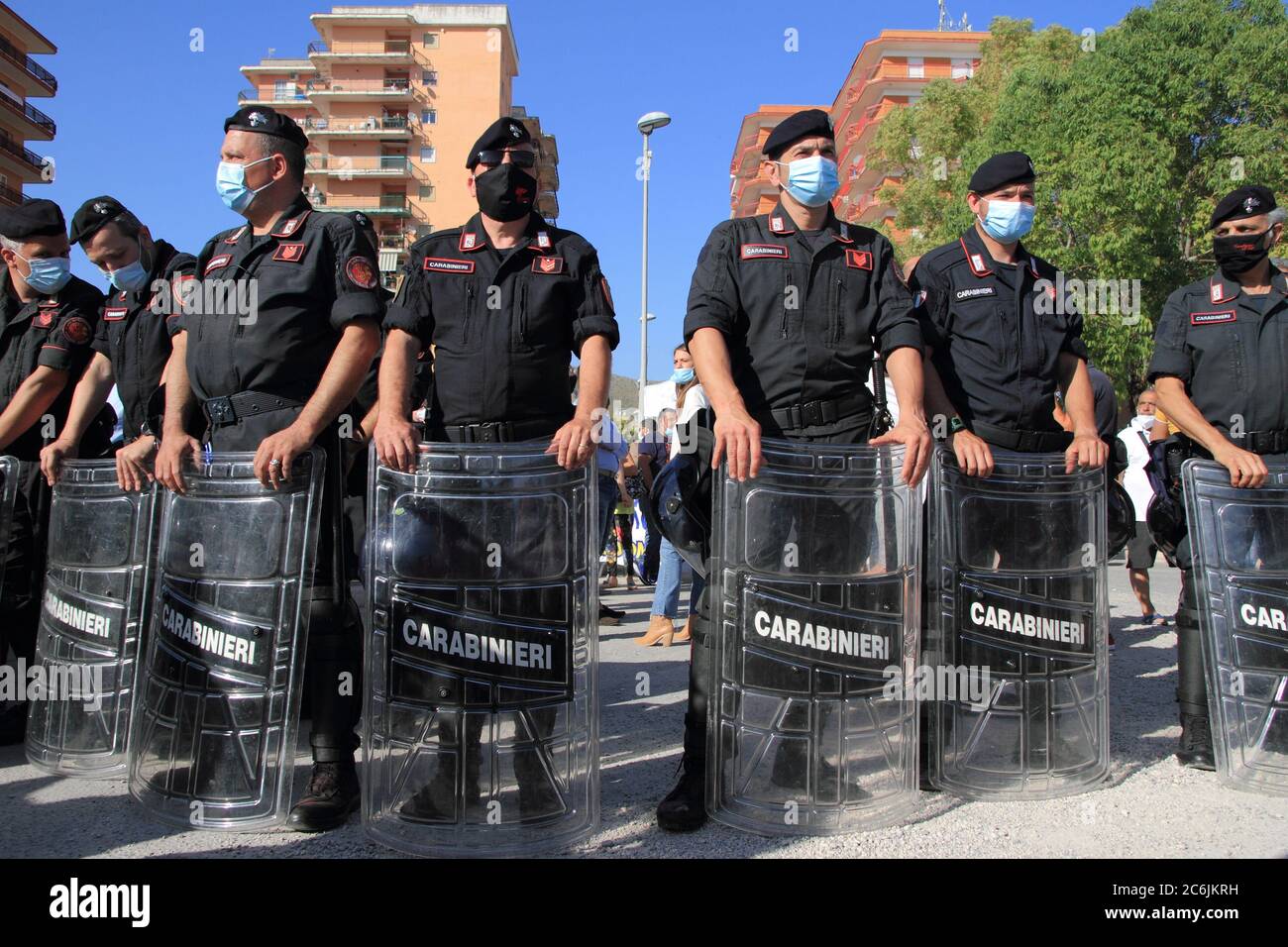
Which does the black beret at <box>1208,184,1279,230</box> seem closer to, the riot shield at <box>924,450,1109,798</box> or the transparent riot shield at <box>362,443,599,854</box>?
the riot shield at <box>924,450,1109,798</box>

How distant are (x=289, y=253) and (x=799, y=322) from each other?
1.75 meters

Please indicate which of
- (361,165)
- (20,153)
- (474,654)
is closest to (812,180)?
(474,654)

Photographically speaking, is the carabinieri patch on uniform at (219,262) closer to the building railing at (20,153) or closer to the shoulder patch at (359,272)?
the shoulder patch at (359,272)

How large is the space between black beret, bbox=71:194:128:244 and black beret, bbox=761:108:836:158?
118 inches

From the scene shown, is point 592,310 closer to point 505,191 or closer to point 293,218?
point 505,191

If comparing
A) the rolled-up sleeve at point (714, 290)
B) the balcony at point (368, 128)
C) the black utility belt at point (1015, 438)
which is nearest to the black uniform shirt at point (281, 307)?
the rolled-up sleeve at point (714, 290)

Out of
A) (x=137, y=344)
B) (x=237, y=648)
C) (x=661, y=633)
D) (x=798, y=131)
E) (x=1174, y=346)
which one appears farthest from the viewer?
(x=661, y=633)

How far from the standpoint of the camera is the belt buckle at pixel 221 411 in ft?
10.6

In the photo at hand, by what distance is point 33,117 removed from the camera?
1517 inches

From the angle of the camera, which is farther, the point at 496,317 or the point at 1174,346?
the point at 1174,346

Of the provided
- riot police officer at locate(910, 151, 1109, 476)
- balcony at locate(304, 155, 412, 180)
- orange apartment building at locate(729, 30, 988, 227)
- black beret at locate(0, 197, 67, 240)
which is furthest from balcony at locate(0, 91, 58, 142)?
riot police officer at locate(910, 151, 1109, 476)

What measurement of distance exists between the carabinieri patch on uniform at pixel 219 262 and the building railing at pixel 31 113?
41.6m

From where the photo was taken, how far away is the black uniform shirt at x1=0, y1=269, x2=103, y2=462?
14.1ft

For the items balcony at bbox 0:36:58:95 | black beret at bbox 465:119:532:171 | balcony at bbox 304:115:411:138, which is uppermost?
balcony at bbox 304:115:411:138
